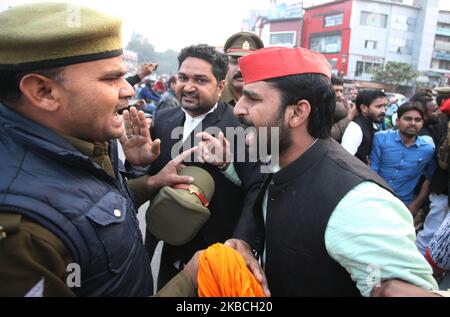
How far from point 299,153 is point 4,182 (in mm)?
1226

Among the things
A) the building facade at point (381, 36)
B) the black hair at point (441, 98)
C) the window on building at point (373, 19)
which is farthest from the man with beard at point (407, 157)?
the window on building at point (373, 19)

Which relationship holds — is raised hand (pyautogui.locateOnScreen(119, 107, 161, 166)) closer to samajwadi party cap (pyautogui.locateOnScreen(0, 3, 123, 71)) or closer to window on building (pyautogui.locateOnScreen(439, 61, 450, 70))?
samajwadi party cap (pyautogui.locateOnScreen(0, 3, 123, 71))

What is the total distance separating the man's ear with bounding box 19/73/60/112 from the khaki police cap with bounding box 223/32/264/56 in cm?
261

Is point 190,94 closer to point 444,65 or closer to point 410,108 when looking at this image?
point 410,108

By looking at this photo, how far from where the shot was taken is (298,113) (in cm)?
164

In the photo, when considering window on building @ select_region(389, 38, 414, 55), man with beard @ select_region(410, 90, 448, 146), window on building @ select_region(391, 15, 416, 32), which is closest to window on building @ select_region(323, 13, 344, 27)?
window on building @ select_region(391, 15, 416, 32)

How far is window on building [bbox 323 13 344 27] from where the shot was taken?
1940 inches

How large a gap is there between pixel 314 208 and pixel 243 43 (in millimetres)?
2733

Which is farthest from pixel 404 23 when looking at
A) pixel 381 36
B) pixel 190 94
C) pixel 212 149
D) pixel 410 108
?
pixel 212 149

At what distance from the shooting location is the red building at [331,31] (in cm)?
4766

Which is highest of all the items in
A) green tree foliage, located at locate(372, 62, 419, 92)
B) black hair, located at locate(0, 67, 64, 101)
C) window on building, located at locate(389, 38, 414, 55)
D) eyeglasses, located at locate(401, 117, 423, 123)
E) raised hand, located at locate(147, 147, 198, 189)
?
window on building, located at locate(389, 38, 414, 55)

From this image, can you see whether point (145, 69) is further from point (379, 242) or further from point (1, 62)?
point (379, 242)

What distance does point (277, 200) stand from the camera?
63.1 inches
